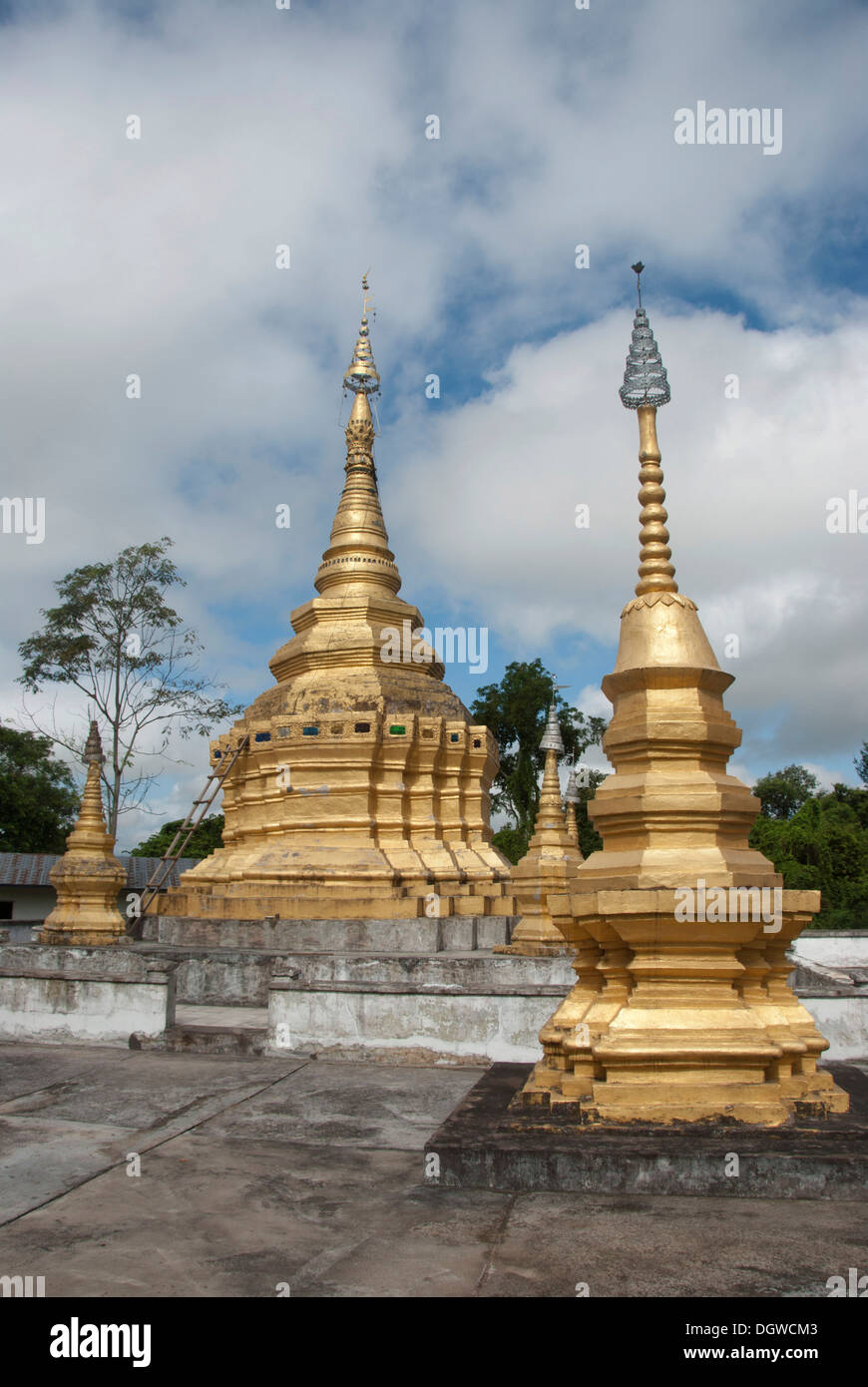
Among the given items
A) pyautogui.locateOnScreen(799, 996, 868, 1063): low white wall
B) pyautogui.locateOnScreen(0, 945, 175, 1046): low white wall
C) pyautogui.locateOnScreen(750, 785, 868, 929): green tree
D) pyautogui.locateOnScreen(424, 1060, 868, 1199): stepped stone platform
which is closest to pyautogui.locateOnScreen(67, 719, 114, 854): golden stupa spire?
pyautogui.locateOnScreen(0, 945, 175, 1046): low white wall

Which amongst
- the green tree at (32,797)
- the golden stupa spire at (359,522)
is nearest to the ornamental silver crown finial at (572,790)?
the golden stupa spire at (359,522)

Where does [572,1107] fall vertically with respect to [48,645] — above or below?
below

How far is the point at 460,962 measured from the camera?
13.7 m

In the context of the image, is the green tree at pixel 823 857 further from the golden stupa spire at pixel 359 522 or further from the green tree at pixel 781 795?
the green tree at pixel 781 795

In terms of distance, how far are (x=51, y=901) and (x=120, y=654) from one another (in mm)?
9258

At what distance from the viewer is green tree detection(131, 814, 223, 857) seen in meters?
47.0

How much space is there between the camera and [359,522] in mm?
25156

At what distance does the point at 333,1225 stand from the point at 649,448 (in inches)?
226

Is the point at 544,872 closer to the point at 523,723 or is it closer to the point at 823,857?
the point at 823,857

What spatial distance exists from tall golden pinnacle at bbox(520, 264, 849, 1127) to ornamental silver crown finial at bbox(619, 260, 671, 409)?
0.75 meters

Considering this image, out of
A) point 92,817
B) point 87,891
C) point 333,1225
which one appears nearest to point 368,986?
point 333,1225
